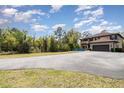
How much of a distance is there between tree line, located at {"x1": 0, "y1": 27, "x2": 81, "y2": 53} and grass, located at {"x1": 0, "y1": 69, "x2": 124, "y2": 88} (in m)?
3.04

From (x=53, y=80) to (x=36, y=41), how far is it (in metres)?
6.56

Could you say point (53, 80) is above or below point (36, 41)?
below

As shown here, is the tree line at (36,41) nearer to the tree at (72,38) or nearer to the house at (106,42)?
the tree at (72,38)

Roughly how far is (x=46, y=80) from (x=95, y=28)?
4267 mm

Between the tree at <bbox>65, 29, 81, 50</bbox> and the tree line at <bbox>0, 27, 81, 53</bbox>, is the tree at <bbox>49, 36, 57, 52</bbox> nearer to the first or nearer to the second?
the tree line at <bbox>0, 27, 81, 53</bbox>

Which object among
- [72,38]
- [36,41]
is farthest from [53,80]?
[36,41]

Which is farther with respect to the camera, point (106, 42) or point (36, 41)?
point (106, 42)

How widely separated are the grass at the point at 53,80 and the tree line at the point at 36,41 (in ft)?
9.96

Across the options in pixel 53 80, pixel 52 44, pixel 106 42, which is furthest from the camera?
pixel 106 42

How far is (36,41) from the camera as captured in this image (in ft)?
49.9

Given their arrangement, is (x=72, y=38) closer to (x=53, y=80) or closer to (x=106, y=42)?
(x=106, y=42)

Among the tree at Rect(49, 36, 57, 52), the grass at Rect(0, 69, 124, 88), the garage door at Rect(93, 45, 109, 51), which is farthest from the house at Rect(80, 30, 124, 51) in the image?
the grass at Rect(0, 69, 124, 88)

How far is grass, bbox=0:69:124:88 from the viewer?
8.43 m
